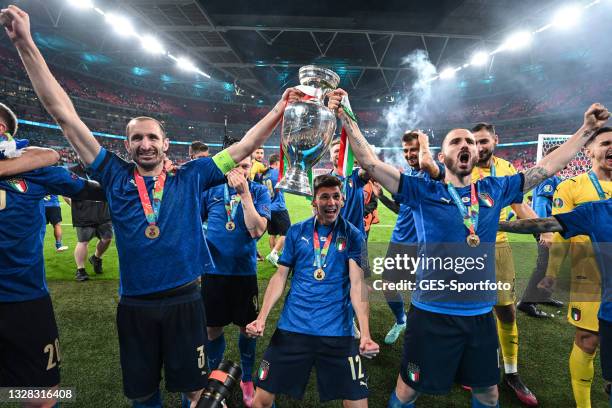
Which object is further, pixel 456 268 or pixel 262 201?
pixel 262 201

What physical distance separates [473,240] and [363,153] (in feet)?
2.80

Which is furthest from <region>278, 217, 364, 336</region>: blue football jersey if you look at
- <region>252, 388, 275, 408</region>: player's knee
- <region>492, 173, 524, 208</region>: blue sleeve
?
<region>492, 173, 524, 208</region>: blue sleeve

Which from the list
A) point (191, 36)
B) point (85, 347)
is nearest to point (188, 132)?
point (191, 36)

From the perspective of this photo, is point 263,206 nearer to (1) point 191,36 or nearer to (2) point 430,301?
(2) point 430,301

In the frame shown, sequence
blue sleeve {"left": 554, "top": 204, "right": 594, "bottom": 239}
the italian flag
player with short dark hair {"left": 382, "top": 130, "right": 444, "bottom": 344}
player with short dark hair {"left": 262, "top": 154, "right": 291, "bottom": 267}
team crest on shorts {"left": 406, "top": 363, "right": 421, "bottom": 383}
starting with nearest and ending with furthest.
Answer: the italian flag
team crest on shorts {"left": 406, "top": 363, "right": 421, "bottom": 383}
blue sleeve {"left": 554, "top": 204, "right": 594, "bottom": 239}
player with short dark hair {"left": 382, "top": 130, "right": 444, "bottom": 344}
player with short dark hair {"left": 262, "top": 154, "right": 291, "bottom": 267}

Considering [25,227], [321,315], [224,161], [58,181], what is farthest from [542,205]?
[25,227]

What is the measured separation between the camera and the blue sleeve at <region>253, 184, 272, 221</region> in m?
2.94

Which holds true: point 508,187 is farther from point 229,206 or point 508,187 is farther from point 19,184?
point 19,184

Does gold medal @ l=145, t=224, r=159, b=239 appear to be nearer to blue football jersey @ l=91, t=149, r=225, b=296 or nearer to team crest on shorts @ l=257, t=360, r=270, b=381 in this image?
blue football jersey @ l=91, t=149, r=225, b=296

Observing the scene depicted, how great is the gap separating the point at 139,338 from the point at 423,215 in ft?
5.92

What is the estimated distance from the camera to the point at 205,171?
1967 millimetres

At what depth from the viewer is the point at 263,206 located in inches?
117

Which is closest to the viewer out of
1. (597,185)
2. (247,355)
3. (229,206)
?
(597,185)

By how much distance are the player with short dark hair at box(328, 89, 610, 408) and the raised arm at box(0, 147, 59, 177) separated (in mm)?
1697
